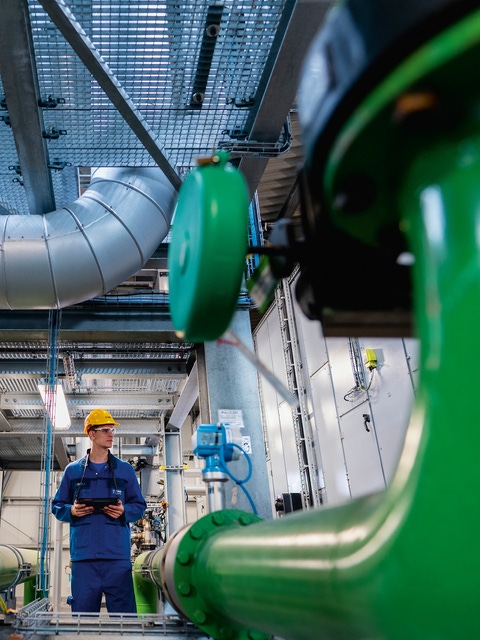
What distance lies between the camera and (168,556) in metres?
1.55

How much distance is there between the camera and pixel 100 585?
311cm

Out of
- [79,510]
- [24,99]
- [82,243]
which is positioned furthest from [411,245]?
[79,510]

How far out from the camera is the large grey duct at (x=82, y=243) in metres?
3.16

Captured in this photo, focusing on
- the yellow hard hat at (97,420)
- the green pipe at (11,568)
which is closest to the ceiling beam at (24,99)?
the yellow hard hat at (97,420)

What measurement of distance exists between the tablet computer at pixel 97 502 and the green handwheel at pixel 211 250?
Answer: 106 inches

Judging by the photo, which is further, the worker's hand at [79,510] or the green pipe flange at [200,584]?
the worker's hand at [79,510]

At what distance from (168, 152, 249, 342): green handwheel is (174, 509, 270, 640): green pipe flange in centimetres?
75

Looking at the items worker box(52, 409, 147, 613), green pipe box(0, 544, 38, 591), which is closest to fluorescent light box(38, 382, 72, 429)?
worker box(52, 409, 147, 613)

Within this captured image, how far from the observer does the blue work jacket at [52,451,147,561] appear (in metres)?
3.16

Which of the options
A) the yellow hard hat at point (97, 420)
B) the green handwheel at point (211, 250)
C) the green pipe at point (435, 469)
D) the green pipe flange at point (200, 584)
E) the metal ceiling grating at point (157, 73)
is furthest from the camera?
the yellow hard hat at point (97, 420)

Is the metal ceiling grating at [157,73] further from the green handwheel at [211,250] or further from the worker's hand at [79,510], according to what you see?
the green handwheel at [211,250]

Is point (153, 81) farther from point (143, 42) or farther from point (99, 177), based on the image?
point (99, 177)

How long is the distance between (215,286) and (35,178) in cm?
284

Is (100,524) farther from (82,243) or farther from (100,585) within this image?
(82,243)
